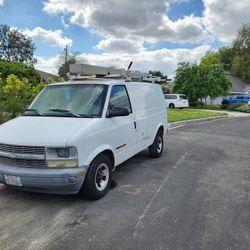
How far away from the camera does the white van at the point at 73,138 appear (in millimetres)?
3908

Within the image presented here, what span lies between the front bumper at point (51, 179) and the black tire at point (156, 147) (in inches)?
130

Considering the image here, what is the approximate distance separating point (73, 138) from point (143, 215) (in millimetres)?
1493

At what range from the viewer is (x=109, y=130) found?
4684 millimetres

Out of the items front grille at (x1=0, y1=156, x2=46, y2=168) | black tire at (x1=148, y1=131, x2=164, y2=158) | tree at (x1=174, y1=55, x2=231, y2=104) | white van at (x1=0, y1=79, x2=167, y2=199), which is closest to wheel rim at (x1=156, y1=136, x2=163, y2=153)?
black tire at (x1=148, y1=131, x2=164, y2=158)

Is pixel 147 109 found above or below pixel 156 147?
above

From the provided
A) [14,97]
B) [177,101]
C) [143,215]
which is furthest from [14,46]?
[143,215]

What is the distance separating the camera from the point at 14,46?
158 feet

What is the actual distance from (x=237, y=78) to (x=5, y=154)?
56.7 m

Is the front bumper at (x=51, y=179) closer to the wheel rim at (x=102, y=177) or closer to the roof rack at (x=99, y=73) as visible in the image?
the wheel rim at (x=102, y=177)

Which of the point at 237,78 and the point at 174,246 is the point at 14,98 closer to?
the point at 174,246

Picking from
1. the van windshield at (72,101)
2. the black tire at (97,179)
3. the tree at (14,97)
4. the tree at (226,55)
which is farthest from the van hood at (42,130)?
the tree at (226,55)

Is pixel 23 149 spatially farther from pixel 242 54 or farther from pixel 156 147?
pixel 242 54

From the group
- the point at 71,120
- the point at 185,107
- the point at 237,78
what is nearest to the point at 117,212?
the point at 71,120

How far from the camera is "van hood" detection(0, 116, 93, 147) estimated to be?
3.89 meters
